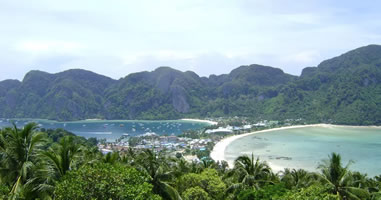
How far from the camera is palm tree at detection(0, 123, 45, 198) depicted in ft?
31.0

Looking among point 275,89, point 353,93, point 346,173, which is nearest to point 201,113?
point 275,89

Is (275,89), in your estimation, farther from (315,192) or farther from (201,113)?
(315,192)

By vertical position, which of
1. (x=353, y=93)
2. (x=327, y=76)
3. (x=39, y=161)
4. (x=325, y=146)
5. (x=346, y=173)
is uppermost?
(x=327, y=76)

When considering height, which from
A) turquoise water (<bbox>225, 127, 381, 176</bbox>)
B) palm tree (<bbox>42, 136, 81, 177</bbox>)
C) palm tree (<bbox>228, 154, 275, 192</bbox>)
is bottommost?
turquoise water (<bbox>225, 127, 381, 176</bbox>)

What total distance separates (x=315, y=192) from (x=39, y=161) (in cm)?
928

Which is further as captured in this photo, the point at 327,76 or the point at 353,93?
the point at 327,76

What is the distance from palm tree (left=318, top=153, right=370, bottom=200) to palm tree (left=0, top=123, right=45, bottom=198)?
451 inches

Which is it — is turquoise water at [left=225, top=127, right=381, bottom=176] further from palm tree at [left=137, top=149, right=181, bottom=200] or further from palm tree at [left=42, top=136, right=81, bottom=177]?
palm tree at [left=42, top=136, right=81, bottom=177]

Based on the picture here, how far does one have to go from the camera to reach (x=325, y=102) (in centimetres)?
15262

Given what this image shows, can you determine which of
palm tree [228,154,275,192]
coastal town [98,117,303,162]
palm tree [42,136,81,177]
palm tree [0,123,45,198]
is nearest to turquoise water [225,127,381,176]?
coastal town [98,117,303,162]

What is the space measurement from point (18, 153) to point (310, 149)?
6895 cm

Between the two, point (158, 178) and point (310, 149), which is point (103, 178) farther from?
point (310, 149)

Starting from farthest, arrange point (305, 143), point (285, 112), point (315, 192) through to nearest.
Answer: point (285, 112)
point (305, 143)
point (315, 192)

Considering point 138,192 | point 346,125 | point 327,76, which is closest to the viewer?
point 138,192
